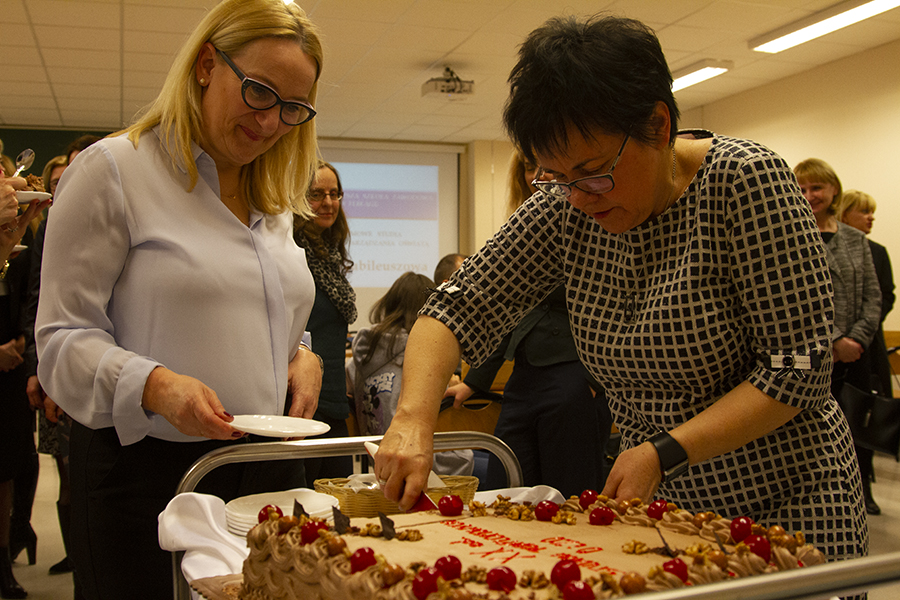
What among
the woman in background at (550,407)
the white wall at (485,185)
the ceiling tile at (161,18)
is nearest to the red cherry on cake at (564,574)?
the woman in background at (550,407)

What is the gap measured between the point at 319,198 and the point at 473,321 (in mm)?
1807

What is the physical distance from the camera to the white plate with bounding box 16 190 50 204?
1894 millimetres

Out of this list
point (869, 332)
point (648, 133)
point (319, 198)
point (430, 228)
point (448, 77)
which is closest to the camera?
point (648, 133)

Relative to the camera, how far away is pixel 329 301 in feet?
9.20

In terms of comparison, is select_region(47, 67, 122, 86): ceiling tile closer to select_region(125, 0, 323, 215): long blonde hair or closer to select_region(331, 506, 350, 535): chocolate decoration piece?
select_region(125, 0, 323, 215): long blonde hair

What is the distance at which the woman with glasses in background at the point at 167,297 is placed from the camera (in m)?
1.15

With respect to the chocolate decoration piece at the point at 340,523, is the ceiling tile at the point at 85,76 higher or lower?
higher

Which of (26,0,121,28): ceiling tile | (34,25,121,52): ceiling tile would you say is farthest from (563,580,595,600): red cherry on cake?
(34,25,121,52): ceiling tile

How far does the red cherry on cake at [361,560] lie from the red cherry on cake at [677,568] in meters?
0.30

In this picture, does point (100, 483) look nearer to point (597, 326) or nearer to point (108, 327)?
point (108, 327)

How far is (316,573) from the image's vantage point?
32.8 inches

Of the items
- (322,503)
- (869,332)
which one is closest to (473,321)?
(322,503)

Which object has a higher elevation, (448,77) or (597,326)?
(448,77)

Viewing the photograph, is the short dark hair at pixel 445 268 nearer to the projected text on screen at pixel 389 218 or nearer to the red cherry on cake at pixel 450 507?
the red cherry on cake at pixel 450 507
